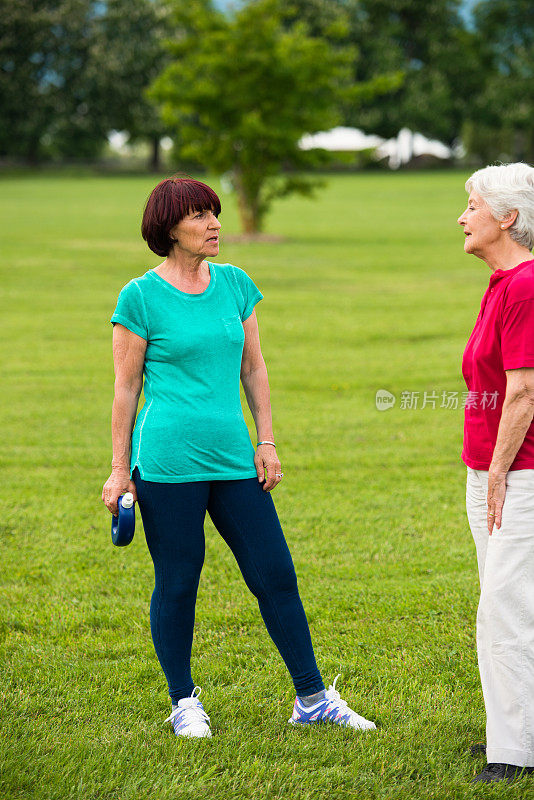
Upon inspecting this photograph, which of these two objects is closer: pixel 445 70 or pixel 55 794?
pixel 55 794

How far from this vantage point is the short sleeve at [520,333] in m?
2.97

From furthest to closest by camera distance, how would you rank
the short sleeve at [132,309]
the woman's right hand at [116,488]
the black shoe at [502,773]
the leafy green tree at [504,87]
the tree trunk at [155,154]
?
the tree trunk at [155,154]
the leafy green tree at [504,87]
the woman's right hand at [116,488]
the short sleeve at [132,309]
the black shoe at [502,773]

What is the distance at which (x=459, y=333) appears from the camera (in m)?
12.9

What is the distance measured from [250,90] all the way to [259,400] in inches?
853

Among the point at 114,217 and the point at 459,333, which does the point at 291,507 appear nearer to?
the point at 459,333

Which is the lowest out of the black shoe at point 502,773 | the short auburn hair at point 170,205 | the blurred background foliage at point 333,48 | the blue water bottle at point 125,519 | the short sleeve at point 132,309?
the black shoe at point 502,773

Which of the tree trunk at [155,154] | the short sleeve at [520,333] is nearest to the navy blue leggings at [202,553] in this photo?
the short sleeve at [520,333]

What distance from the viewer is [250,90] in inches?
939

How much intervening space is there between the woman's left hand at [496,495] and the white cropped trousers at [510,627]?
19 millimetres

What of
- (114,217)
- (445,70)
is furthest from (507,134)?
(114,217)

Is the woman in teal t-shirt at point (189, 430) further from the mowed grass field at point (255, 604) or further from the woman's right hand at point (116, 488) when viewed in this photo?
the mowed grass field at point (255, 604)

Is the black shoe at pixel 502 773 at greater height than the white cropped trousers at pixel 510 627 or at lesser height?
lesser

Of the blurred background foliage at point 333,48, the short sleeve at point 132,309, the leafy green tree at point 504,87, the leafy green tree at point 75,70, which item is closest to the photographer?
the short sleeve at point 132,309

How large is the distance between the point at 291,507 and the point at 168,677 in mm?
2742
